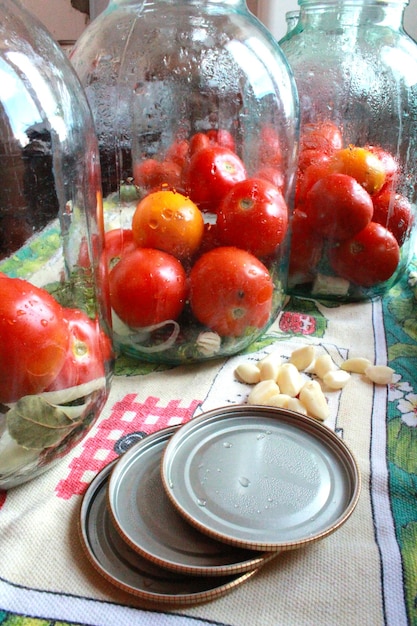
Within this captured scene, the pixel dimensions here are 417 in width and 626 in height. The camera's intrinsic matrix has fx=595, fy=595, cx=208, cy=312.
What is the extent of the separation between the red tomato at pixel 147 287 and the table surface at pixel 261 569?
6 cm

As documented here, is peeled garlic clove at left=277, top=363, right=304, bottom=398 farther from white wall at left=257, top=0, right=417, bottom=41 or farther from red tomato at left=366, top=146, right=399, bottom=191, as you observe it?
white wall at left=257, top=0, right=417, bottom=41

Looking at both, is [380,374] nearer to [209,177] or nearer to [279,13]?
[209,177]

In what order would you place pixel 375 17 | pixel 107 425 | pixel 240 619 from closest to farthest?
pixel 240 619 < pixel 107 425 < pixel 375 17

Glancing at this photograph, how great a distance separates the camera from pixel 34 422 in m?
0.39

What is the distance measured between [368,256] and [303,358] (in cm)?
19

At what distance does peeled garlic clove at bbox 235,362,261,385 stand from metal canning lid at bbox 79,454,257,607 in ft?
0.71

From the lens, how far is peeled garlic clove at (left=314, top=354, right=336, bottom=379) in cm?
58

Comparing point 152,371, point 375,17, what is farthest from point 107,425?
point 375,17

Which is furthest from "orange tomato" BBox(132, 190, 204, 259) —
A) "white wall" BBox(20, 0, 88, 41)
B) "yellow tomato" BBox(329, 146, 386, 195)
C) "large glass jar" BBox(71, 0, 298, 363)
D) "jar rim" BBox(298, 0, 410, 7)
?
"white wall" BBox(20, 0, 88, 41)

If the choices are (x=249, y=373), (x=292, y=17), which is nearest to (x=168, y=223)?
(x=249, y=373)

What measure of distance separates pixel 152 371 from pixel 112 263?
116 mm

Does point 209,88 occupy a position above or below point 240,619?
above

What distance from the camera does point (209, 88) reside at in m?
0.58

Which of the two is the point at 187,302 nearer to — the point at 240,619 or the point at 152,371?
the point at 152,371
